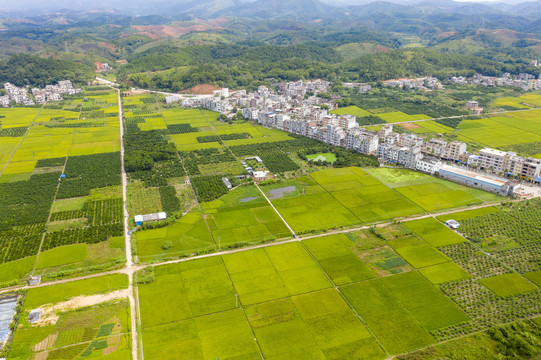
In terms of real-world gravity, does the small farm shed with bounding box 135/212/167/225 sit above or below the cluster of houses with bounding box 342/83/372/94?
below

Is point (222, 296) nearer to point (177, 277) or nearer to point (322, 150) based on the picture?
point (177, 277)

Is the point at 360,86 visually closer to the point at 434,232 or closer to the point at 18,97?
the point at 434,232

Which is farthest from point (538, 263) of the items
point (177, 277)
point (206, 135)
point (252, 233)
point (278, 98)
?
point (278, 98)

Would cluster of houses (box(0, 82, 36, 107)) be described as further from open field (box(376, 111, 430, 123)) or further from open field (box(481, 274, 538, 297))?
open field (box(481, 274, 538, 297))

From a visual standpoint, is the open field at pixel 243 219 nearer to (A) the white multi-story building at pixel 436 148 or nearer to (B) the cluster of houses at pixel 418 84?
→ (A) the white multi-story building at pixel 436 148

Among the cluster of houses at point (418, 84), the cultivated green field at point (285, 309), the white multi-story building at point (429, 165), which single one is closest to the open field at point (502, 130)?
the white multi-story building at point (429, 165)

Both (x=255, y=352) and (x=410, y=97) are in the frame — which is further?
(x=410, y=97)

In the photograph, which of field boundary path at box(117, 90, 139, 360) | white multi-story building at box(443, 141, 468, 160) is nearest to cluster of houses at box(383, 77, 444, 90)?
white multi-story building at box(443, 141, 468, 160)
